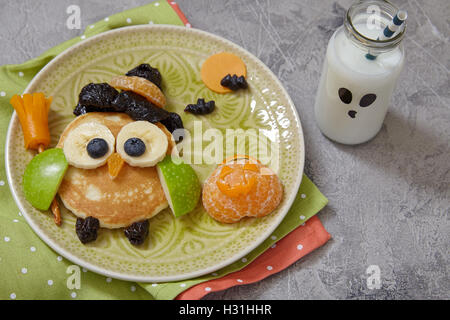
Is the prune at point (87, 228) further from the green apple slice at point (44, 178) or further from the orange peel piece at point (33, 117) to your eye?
the orange peel piece at point (33, 117)

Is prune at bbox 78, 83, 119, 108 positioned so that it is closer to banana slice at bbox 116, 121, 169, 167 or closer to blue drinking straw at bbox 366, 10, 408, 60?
banana slice at bbox 116, 121, 169, 167

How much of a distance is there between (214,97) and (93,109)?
492mm

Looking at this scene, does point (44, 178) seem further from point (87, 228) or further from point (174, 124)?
point (174, 124)

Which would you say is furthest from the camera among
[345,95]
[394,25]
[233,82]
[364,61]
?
[233,82]

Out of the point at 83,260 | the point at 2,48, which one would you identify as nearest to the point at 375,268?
the point at 83,260

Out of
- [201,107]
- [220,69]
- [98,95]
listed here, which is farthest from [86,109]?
[220,69]

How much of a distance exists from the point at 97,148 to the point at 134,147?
0.13m

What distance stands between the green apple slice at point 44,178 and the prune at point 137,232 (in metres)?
0.30

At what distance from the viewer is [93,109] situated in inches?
83.6

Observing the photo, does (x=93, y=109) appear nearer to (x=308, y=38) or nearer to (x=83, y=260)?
(x=83, y=260)

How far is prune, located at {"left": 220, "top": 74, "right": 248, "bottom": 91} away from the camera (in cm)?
223

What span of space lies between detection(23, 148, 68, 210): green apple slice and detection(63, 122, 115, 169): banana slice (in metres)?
0.04

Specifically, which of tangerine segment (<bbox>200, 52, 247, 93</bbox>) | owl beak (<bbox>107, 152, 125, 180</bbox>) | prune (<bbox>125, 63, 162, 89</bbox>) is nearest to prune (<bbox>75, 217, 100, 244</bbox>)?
owl beak (<bbox>107, 152, 125, 180</bbox>)

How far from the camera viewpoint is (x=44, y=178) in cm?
195
